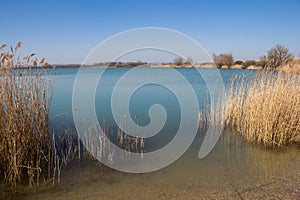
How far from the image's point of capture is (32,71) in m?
4.93

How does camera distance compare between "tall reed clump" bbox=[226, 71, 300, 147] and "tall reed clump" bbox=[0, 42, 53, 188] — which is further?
"tall reed clump" bbox=[226, 71, 300, 147]

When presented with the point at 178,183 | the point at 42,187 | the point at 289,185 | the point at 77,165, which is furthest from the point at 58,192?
the point at 289,185

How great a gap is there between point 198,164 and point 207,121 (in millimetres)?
3474

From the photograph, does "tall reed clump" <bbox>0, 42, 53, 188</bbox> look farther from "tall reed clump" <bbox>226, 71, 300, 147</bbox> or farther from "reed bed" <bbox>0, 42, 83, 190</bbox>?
"tall reed clump" <bbox>226, 71, 300, 147</bbox>

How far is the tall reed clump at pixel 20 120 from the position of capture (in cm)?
426

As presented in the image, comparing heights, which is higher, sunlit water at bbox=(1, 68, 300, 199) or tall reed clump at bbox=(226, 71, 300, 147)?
tall reed clump at bbox=(226, 71, 300, 147)

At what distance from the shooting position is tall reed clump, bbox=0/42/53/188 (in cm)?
426

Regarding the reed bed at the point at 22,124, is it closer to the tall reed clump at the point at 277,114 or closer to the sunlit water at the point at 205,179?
the sunlit water at the point at 205,179

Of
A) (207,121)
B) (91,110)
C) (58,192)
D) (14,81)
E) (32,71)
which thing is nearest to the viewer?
(58,192)

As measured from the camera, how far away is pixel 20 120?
179 inches

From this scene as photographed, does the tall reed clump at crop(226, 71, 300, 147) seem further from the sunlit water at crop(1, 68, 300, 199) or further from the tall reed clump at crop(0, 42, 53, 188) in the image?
the tall reed clump at crop(0, 42, 53, 188)

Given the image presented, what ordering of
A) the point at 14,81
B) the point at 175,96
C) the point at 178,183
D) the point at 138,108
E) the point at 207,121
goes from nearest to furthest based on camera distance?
the point at 178,183, the point at 14,81, the point at 207,121, the point at 138,108, the point at 175,96

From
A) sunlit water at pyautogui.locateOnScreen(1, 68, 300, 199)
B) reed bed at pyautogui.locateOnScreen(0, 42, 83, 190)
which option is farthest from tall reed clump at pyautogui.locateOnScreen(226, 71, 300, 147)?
reed bed at pyautogui.locateOnScreen(0, 42, 83, 190)

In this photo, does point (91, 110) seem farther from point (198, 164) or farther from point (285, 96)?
point (285, 96)
